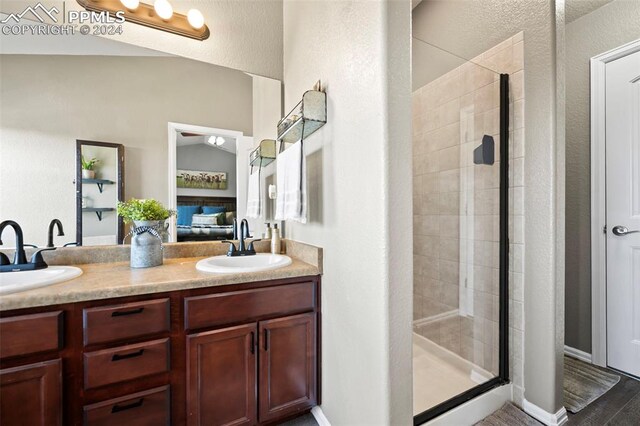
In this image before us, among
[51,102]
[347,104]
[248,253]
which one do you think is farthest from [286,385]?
[51,102]

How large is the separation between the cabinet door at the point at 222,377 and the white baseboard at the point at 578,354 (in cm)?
239

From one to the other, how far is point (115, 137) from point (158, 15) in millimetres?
791

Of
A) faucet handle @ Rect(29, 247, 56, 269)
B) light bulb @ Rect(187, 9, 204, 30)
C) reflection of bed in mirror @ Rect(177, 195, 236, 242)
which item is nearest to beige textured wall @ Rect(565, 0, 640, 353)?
reflection of bed in mirror @ Rect(177, 195, 236, 242)

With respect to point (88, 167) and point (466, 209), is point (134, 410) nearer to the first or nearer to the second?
point (88, 167)

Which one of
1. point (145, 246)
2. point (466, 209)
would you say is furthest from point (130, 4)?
point (466, 209)

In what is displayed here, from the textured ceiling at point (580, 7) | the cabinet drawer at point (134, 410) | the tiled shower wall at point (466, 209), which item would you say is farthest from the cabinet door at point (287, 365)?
the textured ceiling at point (580, 7)

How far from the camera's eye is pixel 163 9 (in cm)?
169

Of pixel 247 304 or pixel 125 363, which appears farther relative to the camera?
pixel 247 304

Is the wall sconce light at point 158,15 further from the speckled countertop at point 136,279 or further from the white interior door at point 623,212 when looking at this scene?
the white interior door at point 623,212

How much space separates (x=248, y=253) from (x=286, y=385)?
0.78 m

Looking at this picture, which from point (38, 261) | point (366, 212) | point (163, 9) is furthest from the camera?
point (163, 9)

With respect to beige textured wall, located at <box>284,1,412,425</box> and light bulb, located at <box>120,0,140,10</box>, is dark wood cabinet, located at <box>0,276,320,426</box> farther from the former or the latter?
light bulb, located at <box>120,0,140,10</box>

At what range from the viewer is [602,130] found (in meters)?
2.00

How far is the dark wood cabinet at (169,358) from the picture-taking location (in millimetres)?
1009
